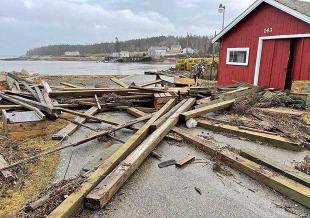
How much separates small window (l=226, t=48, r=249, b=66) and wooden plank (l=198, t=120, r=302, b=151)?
324 inches

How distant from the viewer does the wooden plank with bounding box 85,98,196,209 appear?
11.7 ft

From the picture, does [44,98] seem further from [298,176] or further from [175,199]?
[298,176]

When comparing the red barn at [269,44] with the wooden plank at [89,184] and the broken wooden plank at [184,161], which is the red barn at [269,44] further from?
the wooden plank at [89,184]

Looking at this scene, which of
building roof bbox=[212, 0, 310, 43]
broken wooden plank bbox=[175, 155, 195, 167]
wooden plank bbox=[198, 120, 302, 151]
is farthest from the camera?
building roof bbox=[212, 0, 310, 43]

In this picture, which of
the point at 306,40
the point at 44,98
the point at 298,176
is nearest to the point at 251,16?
the point at 306,40

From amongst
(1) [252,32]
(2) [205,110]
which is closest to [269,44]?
(1) [252,32]

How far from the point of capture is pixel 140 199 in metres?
3.95

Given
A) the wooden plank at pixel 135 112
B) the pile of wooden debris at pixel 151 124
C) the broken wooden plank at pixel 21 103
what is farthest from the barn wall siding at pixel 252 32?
the broken wooden plank at pixel 21 103

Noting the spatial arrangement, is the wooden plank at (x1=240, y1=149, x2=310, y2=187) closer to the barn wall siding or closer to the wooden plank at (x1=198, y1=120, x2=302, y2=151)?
the wooden plank at (x1=198, y1=120, x2=302, y2=151)

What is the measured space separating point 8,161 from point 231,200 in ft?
12.3

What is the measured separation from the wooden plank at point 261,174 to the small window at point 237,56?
9935 mm

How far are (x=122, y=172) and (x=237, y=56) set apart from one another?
12.6 m

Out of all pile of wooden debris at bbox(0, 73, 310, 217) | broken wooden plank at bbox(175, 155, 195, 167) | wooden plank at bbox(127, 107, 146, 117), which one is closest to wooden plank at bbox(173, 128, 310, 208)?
pile of wooden debris at bbox(0, 73, 310, 217)

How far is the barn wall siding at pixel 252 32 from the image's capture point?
12038 mm
